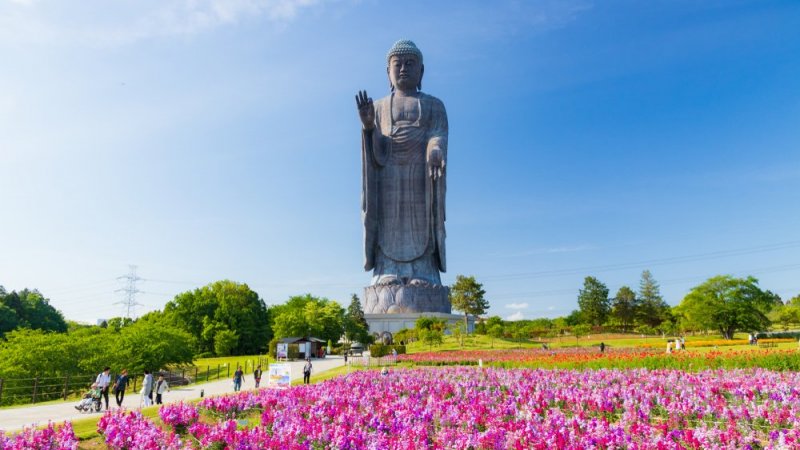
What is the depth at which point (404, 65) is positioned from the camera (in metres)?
46.0

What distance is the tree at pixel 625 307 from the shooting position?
66812 millimetres

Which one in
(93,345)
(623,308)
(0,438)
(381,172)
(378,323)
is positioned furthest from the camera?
(623,308)

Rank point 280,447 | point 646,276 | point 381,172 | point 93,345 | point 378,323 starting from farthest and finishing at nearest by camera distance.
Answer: point 646,276, point 381,172, point 378,323, point 93,345, point 280,447

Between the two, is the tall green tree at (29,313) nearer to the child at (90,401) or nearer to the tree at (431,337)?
the tree at (431,337)

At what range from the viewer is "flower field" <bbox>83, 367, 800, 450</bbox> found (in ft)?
18.8

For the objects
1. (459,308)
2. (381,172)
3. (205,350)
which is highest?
(381,172)

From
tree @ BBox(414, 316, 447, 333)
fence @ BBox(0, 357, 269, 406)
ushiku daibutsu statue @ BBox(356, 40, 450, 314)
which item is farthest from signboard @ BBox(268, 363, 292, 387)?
ushiku daibutsu statue @ BBox(356, 40, 450, 314)

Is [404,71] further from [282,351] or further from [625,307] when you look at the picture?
[625,307]

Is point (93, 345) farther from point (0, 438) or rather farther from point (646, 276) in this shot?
point (646, 276)

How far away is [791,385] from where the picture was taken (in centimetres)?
996

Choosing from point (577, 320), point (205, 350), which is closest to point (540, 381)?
point (205, 350)

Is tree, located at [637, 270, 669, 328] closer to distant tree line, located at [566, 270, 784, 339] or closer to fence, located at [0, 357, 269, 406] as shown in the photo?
distant tree line, located at [566, 270, 784, 339]

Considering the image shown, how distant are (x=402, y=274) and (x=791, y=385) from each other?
3651 centimetres

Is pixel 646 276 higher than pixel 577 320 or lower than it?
higher
